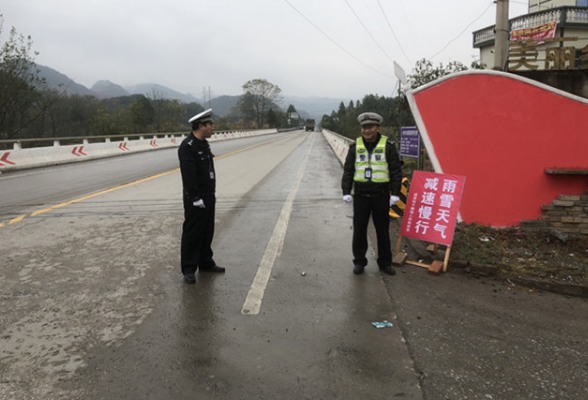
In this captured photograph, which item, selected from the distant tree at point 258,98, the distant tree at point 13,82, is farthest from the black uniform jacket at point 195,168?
the distant tree at point 258,98

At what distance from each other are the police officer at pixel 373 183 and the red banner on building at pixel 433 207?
2.22 ft

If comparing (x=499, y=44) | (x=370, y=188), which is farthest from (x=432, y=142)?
(x=499, y=44)

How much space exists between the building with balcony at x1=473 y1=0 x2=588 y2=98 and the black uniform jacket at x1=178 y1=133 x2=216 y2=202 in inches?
203

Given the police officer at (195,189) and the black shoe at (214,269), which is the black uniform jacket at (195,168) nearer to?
the police officer at (195,189)

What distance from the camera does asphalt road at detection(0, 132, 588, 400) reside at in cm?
247

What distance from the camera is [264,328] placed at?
3.15 meters

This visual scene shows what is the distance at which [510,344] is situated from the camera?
2986mm

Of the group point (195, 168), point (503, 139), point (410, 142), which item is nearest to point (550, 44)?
point (410, 142)

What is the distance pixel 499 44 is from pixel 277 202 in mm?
5517

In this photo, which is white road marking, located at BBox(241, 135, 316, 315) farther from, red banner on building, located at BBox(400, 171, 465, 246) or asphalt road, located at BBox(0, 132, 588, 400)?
red banner on building, located at BBox(400, 171, 465, 246)

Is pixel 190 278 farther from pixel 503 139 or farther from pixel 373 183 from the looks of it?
pixel 503 139

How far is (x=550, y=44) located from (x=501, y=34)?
22525mm

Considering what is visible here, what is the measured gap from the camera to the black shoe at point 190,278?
4031 mm

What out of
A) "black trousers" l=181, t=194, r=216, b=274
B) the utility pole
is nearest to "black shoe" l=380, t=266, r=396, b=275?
"black trousers" l=181, t=194, r=216, b=274
